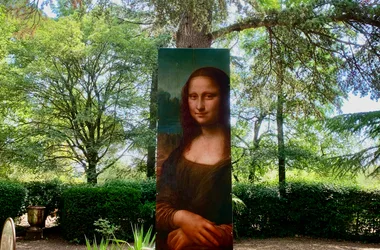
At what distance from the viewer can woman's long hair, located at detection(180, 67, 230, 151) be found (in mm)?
2723

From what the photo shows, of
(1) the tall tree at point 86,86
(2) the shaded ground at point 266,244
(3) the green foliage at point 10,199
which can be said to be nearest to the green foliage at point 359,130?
(2) the shaded ground at point 266,244

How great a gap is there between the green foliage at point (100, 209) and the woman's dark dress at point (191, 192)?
528cm

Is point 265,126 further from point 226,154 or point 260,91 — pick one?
point 226,154

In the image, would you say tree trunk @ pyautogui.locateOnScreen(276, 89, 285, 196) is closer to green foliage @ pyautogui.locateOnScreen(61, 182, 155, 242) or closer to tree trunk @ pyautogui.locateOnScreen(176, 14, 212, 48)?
green foliage @ pyautogui.locateOnScreen(61, 182, 155, 242)

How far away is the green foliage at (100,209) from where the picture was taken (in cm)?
762

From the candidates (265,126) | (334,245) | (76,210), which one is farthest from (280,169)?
(76,210)

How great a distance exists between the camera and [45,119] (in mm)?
11164

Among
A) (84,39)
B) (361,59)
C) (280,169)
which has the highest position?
(84,39)

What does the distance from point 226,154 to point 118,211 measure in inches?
217

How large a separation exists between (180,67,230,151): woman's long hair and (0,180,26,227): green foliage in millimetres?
6403

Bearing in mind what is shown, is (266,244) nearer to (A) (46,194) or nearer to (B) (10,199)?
(A) (46,194)

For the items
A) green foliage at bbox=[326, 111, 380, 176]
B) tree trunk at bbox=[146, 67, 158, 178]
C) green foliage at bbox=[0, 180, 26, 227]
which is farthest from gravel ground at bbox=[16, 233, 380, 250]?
tree trunk at bbox=[146, 67, 158, 178]

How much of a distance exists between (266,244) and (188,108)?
20.1ft

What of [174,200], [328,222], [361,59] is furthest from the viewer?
[328,222]
